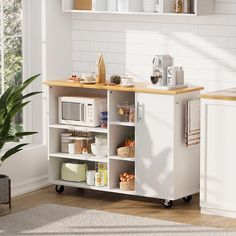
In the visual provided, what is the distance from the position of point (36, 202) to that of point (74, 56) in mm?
1611

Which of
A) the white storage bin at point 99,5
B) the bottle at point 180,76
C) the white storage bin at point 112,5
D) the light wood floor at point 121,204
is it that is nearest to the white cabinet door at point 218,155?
the light wood floor at point 121,204

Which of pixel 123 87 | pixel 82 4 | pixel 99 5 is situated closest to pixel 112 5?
pixel 99 5

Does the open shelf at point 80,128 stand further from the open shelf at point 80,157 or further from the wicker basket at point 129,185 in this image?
the wicker basket at point 129,185

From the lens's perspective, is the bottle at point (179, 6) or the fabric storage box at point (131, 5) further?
the fabric storage box at point (131, 5)

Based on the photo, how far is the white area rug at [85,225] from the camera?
6023mm

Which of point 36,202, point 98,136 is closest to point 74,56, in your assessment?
point 98,136

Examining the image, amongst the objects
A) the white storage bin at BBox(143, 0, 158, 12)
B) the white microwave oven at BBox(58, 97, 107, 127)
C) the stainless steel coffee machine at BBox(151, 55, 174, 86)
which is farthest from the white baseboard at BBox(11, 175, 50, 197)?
the white storage bin at BBox(143, 0, 158, 12)

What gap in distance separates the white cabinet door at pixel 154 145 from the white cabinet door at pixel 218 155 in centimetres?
29

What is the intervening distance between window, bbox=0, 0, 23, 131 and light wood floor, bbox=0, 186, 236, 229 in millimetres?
757

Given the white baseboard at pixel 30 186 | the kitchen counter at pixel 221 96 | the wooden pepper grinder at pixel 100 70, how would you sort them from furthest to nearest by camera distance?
the white baseboard at pixel 30 186
the wooden pepper grinder at pixel 100 70
the kitchen counter at pixel 221 96

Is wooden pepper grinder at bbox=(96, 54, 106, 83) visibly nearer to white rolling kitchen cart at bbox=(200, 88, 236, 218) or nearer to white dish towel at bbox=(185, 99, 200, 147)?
white dish towel at bbox=(185, 99, 200, 147)

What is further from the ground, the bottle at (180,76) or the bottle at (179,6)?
the bottle at (179,6)

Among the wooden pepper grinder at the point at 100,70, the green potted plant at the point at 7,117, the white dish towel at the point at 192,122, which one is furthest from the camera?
the wooden pepper grinder at the point at 100,70

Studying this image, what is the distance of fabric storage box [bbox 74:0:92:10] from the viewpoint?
24.7 ft
